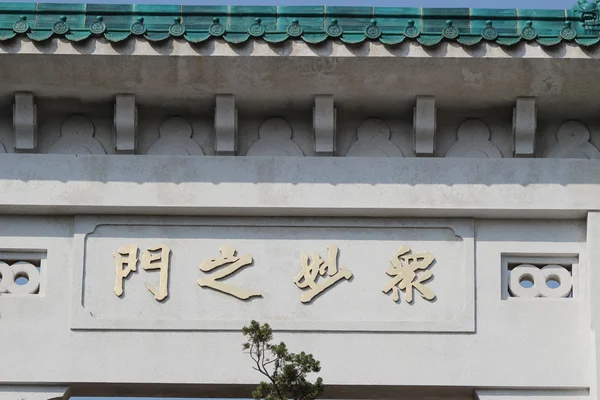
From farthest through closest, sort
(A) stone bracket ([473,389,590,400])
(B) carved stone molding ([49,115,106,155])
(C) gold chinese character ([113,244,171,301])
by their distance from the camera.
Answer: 1. (B) carved stone molding ([49,115,106,155])
2. (C) gold chinese character ([113,244,171,301])
3. (A) stone bracket ([473,389,590,400])

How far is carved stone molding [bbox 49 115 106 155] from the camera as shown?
11.0 meters

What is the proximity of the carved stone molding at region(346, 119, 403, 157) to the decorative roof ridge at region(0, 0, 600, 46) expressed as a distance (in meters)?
0.82

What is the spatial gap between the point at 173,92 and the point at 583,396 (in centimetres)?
320

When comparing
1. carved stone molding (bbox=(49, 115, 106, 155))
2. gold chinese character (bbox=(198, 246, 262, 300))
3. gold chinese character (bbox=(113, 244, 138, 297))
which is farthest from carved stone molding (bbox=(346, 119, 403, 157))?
carved stone molding (bbox=(49, 115, 106, 155))

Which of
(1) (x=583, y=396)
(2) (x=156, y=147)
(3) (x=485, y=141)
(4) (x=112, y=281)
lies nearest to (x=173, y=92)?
(2) (x=156, y=147)

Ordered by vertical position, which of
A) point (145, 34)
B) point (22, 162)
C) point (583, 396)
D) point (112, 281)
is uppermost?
point (145, 34)

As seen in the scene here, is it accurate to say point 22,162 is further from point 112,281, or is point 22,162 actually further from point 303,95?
point 303,95

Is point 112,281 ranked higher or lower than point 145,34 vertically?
lower

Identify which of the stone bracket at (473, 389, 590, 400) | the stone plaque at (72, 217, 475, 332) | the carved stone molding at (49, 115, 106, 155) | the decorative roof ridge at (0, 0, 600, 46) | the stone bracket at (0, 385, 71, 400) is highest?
the decorative roof ridge at (0, 0, 600, 46)

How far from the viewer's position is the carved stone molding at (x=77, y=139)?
36.1 feet

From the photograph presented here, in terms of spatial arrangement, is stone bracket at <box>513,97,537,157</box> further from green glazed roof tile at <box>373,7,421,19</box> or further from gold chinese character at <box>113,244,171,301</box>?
gold chinese character at <box>113,244,171,301</box>

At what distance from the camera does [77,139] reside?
11.0 meters

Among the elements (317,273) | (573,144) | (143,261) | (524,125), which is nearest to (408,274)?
(317,273)

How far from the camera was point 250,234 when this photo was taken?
10.8m
